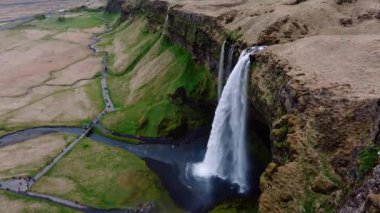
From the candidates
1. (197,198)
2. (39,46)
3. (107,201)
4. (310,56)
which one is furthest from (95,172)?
(39,46)

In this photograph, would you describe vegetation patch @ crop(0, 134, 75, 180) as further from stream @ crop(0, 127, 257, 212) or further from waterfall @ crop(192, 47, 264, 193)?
waterfall @ crop(192, 47, 264, 193)

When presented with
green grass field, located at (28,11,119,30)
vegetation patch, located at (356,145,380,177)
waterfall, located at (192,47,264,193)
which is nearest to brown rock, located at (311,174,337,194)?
vegetation patch, located at (356,145,380,177)

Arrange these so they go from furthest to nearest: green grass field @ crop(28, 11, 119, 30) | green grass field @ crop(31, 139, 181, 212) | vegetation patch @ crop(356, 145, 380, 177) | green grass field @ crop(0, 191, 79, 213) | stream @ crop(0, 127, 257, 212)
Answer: green grass field @ crop(28, 11, 119, 30)
green grass field @ crop(31, 139, 181, 212)
green grass field @ crop(0, 191, 79, 213)
stream @ crop(0, 127, 257, 212)
vegetation patch @ crop(356, 145, 380, 177)

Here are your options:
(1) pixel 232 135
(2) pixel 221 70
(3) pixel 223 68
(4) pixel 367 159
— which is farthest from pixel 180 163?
(4) pixel 367 159

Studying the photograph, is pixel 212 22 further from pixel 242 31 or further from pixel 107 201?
pixel 107 201

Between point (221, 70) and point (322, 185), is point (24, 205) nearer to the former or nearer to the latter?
point (221, 70)
